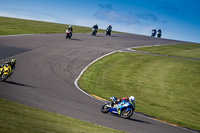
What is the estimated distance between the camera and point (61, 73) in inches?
772

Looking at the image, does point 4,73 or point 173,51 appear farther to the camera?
point 173,51

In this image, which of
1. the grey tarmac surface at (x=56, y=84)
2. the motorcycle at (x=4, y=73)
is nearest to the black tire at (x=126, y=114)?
the grey tarmac surface at (x=56, y=84)

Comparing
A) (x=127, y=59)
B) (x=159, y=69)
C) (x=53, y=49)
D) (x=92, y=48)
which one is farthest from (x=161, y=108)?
(x=92, y=48)

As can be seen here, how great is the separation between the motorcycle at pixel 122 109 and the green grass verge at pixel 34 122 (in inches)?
116

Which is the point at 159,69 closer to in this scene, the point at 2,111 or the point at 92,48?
the point at 92,48

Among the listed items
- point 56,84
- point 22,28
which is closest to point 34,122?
point 56,84

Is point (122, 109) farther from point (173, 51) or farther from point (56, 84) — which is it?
point (173, 51)

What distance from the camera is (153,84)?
65.5 ft

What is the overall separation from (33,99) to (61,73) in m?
8.30

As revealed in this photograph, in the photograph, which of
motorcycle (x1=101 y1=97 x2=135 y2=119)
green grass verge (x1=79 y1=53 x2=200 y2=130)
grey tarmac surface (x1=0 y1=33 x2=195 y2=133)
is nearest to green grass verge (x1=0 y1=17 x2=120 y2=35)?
grey tarmac surface (x1=0 y1=33 x2=195 y2=133)

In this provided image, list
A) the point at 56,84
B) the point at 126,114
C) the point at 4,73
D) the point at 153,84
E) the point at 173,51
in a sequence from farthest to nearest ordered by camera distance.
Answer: the point at 173,51 → the point at 153,84 → the point at 56,84 → the point at 4,73 → the point at 126,114

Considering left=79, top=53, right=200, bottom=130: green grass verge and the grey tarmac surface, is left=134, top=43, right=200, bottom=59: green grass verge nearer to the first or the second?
left=79, top=53, right=200, bottom=130: green grass verge

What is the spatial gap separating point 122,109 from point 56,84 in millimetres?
5772

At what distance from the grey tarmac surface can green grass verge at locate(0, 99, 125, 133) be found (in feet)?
3.96
